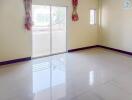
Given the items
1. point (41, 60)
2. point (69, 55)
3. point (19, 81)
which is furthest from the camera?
point (69, 55)

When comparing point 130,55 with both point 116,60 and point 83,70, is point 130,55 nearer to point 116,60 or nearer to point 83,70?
point 116,60

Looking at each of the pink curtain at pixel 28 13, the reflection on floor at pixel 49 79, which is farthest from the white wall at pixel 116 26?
the pink curtain at pixel 28 13

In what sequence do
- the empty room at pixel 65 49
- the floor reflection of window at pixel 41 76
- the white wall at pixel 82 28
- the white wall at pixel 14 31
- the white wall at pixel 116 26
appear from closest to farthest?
the empty room at pixel 65 49, the floor reflection of window at pixel 41 76, the white wall at pixel 14 31, the white wall at pixel 116 26, the white wall at pixel 82 28

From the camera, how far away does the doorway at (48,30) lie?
6.42m

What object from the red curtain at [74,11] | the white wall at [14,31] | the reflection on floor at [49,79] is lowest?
the reflection on floor at [49,79]

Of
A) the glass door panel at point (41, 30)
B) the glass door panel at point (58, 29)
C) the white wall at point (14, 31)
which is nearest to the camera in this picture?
the white wall at point (14, 31)

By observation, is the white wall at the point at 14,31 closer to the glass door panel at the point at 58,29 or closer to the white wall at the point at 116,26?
the glass door panel at the point at 58,29

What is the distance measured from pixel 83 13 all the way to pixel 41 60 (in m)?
3.04

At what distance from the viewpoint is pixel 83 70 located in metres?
5.09

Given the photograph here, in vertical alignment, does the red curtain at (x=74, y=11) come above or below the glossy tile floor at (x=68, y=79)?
above

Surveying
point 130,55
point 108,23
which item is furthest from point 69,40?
point 130,55

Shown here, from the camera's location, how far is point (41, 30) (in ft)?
21.6

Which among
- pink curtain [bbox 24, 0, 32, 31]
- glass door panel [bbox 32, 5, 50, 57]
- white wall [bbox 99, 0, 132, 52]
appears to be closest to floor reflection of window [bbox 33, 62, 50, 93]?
glass door panel [bbox 32, 5, 50, 57]

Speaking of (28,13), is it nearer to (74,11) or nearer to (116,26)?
(74,11)
